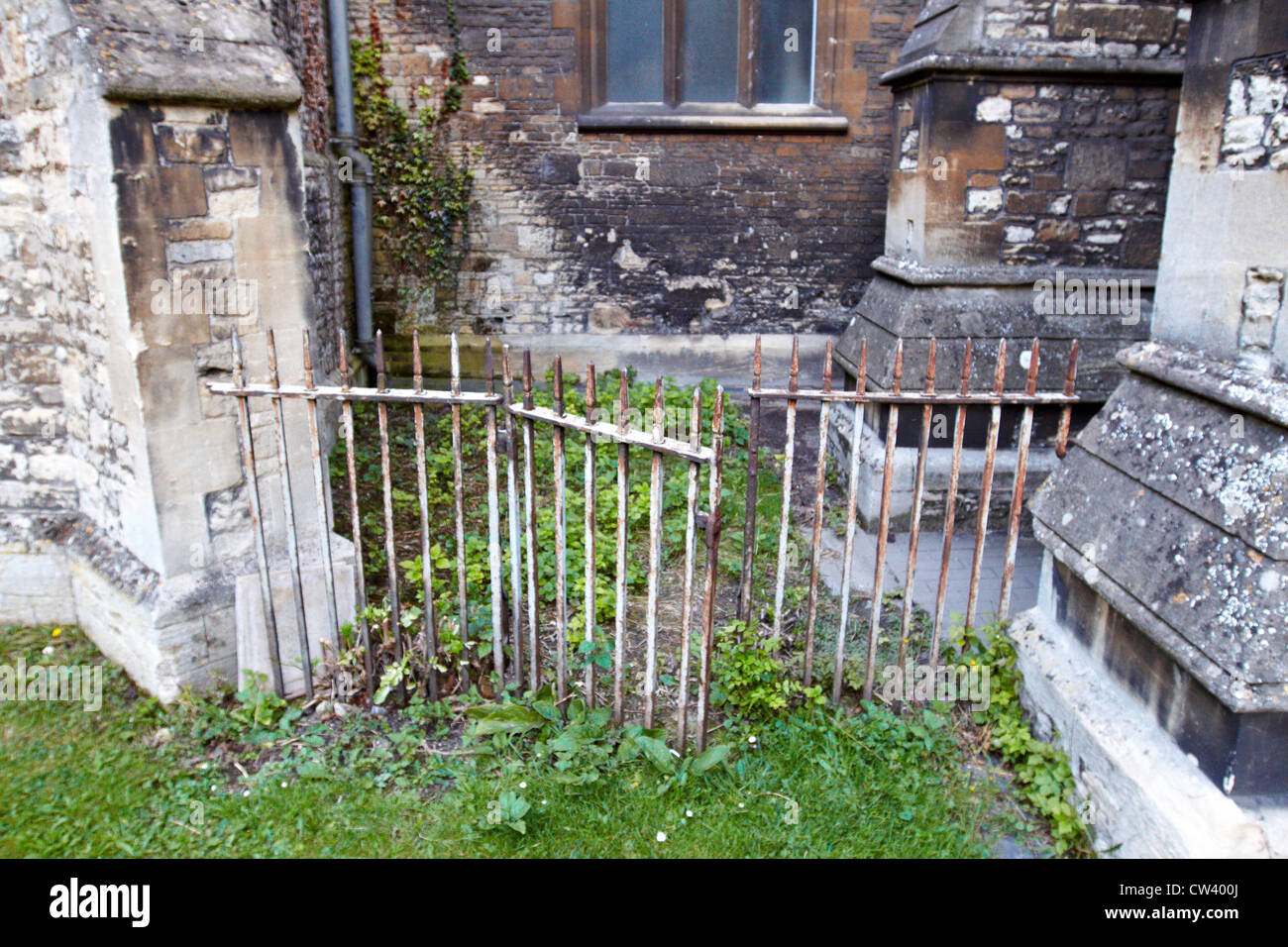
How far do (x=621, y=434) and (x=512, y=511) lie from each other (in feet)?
1.87

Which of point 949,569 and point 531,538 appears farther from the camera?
point 949,569

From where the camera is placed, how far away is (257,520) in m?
3.80

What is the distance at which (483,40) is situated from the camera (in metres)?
8.20

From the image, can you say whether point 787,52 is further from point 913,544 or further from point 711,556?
point 711,556

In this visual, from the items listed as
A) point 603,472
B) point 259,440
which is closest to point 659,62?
point 603,472

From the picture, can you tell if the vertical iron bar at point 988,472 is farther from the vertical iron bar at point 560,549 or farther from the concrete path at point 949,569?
the vertical iron bar at point 560,549

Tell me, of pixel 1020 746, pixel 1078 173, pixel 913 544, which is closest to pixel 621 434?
pixel 913 544

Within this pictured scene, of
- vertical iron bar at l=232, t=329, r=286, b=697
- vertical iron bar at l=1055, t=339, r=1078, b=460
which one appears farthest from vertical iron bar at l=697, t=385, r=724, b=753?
vertical iron bar at l=232, t=329, r=286, b=697

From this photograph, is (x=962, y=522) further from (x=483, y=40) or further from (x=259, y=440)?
(x=483, y=40)

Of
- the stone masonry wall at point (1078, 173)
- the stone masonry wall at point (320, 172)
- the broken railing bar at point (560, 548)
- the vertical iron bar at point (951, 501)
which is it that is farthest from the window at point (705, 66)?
the broken railing bar at point (560, 548)

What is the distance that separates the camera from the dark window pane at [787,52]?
8492mm

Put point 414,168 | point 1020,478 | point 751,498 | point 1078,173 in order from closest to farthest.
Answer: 1. point 1020,478
2. point 751,498
3. point 1078,173
4. point 414,168

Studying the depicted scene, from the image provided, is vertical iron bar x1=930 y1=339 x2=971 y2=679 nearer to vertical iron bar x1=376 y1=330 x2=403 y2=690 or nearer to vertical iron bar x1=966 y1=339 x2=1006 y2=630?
vertical iron bar x1=966 y1=339 x2=1006 y2=630

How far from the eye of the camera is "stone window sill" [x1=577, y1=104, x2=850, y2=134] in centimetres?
834
